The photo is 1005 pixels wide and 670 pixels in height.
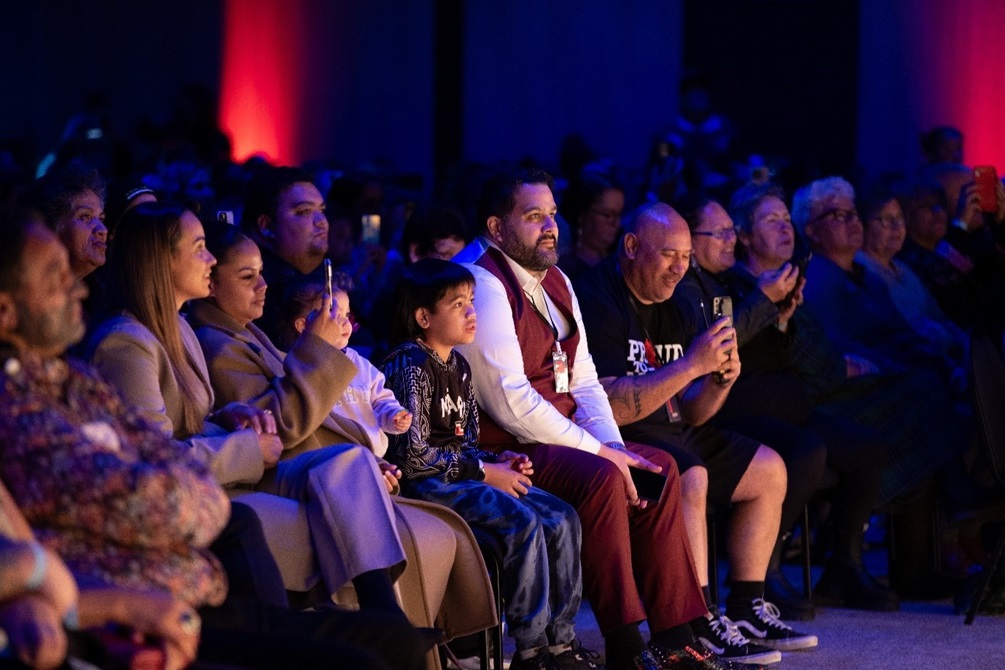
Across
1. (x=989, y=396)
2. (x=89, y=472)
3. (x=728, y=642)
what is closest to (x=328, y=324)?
(x=89, y=472)

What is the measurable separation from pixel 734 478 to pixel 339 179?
9.09 feet

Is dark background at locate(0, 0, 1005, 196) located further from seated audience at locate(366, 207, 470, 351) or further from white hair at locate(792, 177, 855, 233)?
seated audience at locate(366, 207, 470, 351)

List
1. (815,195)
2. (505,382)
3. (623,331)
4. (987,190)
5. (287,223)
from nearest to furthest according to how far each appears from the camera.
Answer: (505,382) < (287,223) < (623,331) < (815,195) < (987,190)

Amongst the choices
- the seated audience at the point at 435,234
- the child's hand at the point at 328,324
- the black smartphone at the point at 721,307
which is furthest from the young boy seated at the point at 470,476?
the black smartphone at the point at 721,307

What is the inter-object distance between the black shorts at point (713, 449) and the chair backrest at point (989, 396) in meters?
0.82

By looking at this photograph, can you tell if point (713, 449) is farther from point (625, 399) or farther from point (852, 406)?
point (852, 406)

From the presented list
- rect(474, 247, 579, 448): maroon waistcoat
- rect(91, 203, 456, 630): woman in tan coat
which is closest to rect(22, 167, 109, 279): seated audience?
rect(91, 203, 456, 630): woman in tan coat

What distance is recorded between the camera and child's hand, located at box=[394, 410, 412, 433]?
376 cm

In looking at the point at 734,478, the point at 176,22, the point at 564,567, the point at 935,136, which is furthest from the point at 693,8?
the point at 564,567

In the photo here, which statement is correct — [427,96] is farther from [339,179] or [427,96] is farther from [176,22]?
[339,179]

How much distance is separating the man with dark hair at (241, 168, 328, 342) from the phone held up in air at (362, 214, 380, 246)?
106cm

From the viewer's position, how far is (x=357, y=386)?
3.86 metres

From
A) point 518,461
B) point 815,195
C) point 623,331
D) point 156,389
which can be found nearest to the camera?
point 156,389

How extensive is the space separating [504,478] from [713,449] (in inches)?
45.5
